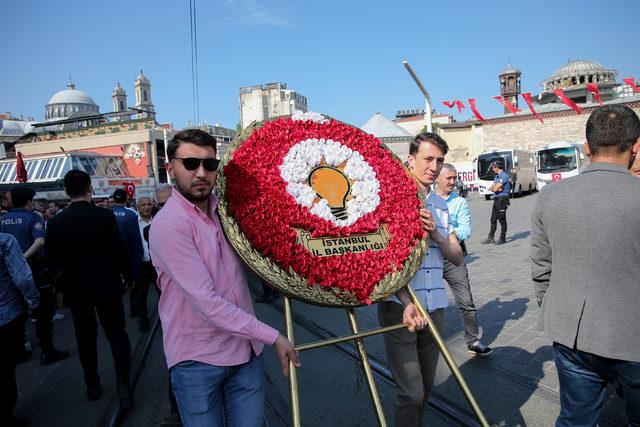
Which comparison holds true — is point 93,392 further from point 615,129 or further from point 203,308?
point 615,129

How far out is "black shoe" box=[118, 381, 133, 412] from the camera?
4.10 m

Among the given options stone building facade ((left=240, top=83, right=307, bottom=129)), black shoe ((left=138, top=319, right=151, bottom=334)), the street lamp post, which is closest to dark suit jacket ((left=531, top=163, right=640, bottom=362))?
black shoe ((left=138, top=319, right=151, bottom=334))

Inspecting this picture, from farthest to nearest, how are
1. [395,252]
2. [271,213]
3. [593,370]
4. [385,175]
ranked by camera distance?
[385,175], [395,252], [271,213], [593,370]

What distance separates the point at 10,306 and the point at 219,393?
2732 millimetres

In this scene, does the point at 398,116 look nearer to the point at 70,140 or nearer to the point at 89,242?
the point at 70,140

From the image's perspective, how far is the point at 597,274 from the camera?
7.16ft

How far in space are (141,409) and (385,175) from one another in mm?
3433

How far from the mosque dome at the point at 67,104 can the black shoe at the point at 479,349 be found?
91.8m

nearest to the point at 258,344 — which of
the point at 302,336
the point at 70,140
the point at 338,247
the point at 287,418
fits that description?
the point at 338,247

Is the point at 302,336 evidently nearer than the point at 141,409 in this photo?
No

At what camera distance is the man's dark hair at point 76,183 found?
416cm

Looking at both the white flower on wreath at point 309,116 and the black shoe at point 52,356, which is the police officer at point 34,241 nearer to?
the black shoe at point 52,356

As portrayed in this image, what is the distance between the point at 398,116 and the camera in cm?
8088

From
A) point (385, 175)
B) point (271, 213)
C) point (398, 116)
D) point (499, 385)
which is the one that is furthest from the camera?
point (398, 116)
